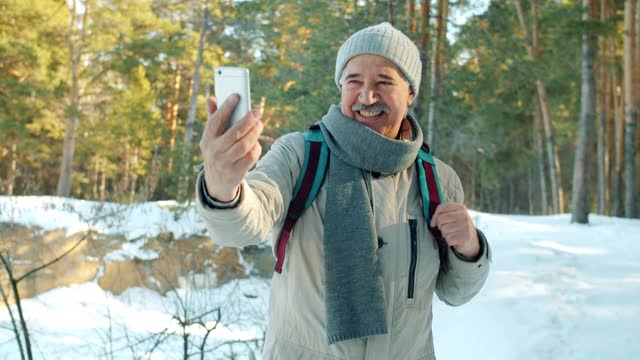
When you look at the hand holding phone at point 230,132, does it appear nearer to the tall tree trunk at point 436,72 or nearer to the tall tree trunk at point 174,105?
the tall tree trunk at point 436,72

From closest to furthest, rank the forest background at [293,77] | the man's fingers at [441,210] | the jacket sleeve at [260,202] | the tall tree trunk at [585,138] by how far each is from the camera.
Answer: the jacket sleeve at [260,202] → the man's fingers at [441,210] → the tall tree trunk at [585,138] → the forest background at [293,77]

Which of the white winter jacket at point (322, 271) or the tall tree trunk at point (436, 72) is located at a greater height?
the tall tree trunk at point (436, 72)

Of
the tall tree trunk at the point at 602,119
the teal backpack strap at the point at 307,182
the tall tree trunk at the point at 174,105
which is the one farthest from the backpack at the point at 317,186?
the tall tree trunk at the point at 174,105

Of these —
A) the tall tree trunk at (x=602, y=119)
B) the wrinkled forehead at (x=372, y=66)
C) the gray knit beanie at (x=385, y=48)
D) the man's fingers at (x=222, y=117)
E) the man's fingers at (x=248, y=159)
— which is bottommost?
the man's fingers at (x=248, y=159)

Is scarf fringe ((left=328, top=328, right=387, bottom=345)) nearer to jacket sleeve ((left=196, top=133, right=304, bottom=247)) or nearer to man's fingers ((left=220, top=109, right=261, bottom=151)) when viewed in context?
jacket sleeve ((left=196, top=133, right=304, bottom=247))

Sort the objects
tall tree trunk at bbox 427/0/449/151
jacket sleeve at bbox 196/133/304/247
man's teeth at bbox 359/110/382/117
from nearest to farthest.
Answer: jacket sleeve at bbox 196/133/304/247 → man's teeth at bbox 359/110/382/117 → tall tree trunk at bbox 427/0/449/151

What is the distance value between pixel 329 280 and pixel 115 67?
60.3 ft

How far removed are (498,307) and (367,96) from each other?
12.3 feet

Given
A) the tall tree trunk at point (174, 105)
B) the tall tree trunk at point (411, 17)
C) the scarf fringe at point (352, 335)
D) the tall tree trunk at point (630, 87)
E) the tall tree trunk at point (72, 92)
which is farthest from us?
the tall tree trunk at point (174, 105)

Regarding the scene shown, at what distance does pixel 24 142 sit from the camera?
18562 mm

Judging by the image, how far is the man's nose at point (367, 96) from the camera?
1518mm

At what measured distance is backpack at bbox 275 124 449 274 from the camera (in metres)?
1.38

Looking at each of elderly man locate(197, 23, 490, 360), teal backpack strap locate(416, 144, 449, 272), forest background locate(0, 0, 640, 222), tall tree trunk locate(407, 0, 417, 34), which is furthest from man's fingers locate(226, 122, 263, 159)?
tall tree trunk locate(407, 0, 417, 34)

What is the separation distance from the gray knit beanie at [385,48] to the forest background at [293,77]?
7654 mm
